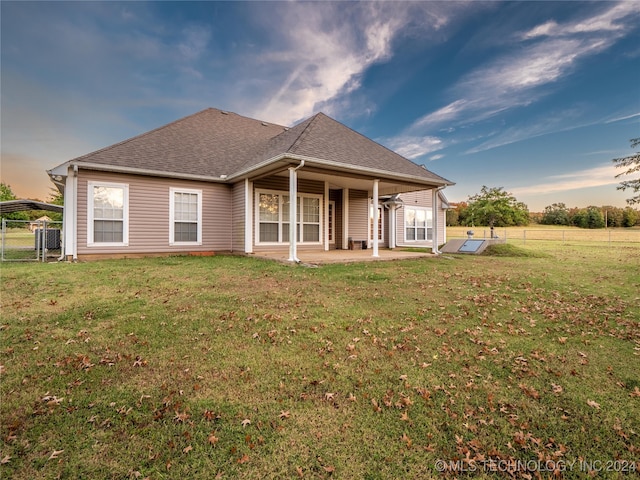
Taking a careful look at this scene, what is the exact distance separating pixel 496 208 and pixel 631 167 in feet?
30.0

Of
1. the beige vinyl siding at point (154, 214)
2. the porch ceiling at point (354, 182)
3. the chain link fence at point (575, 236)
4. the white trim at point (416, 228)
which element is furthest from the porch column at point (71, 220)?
the chain link fence at point (575, 236)

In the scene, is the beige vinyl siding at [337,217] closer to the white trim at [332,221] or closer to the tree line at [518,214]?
the white trim at [332,221]

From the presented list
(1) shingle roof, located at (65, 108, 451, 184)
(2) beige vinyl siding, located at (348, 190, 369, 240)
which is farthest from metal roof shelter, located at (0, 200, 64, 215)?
(2) beige vinyl siding, located at (348, 190, 369, 240)

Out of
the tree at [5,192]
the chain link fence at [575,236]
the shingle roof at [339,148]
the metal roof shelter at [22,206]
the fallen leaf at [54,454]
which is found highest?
the tree at [5,192]

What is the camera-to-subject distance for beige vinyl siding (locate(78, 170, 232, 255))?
9938mm

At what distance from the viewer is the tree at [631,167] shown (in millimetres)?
12203

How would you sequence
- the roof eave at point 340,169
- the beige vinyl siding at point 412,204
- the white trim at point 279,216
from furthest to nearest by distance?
1. the beige vinyl siding at point 412,204
2. the white trim at point 279,216
3. the roof eave at point 340,169

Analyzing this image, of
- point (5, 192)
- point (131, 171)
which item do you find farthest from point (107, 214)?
point (5, 192)

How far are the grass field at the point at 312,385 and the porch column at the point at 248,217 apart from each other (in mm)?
5724

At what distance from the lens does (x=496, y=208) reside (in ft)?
70.8

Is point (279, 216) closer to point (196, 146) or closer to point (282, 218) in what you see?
point (282, 218)

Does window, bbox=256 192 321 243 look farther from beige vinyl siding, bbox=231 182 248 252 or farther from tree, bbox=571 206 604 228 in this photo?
tree, bbox=571 206 604 228

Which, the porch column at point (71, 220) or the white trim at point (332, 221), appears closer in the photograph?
the porch column at point (71, 220)

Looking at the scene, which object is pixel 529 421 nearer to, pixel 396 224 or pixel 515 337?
pixel 515 337
